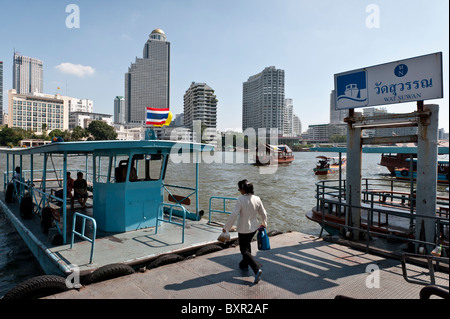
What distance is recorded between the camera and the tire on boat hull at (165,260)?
616cm

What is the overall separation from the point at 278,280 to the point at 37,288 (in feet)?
13.1

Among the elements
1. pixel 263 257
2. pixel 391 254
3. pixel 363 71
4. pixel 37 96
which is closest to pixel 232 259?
pixel 263 257

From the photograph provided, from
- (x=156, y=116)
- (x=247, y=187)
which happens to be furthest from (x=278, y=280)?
(x=156, y=116)

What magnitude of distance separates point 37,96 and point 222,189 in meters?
167

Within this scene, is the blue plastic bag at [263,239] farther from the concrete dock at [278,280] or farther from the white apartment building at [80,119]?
the white apartment building at [80,119]

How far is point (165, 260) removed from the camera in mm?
6273

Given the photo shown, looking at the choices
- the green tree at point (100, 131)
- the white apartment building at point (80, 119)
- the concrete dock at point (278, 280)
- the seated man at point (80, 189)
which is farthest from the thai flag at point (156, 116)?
the white apartment building at point (80, 119)

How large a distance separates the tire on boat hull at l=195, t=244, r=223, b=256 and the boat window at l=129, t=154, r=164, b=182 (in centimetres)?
253

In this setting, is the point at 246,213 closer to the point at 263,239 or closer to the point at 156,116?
the point at 263,239

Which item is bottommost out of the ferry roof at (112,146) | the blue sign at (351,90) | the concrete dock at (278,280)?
the concrete dock at (278,280)

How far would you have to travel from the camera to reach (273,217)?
57.0ft

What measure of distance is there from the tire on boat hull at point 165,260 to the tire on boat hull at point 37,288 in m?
1.60

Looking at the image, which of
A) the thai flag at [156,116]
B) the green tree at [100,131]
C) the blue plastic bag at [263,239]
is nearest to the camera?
the blue plastic bag at [263,239]

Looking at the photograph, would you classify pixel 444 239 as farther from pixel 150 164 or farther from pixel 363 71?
pixel 150 164
